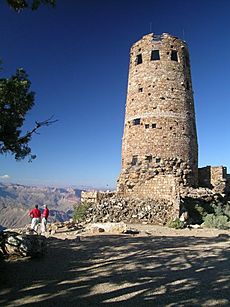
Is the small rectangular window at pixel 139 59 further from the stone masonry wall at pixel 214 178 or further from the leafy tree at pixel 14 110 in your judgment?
the leafy tree at pixel 14 110

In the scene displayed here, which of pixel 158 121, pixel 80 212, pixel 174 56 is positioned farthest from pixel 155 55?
pixel 80 212

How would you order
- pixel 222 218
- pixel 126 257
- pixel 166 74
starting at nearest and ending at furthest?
1. pixel 126 257
2. pixel 222 218
3. pixel 166 74

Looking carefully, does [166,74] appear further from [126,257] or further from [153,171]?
[126,257]

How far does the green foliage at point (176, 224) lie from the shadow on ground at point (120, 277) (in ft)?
21.3

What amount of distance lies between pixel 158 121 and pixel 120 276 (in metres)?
18.2

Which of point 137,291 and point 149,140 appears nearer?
point 137,291

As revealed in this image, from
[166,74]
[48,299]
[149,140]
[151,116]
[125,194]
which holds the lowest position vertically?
[48,299]

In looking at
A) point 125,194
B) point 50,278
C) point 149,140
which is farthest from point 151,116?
point 50,278

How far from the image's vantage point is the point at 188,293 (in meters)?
6.29

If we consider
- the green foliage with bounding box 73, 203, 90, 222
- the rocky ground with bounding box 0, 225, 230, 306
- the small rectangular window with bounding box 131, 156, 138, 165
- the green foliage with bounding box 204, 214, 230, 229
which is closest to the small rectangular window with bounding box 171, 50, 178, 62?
the small rectangular window with bounding box 131, 156, 138, 165

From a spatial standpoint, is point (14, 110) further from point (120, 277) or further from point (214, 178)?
point (214, 178)

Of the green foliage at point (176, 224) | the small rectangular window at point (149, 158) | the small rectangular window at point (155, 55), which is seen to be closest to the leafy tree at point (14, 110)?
the green foliage at point (176, 224)

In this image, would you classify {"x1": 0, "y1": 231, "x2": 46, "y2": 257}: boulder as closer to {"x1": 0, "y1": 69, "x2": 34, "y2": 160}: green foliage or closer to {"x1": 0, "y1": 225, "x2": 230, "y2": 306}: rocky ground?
{"x1": 0, "y1": 225, "x2": 230, "y2": 306}: rocky ground

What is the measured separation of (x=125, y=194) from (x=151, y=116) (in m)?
6.97
